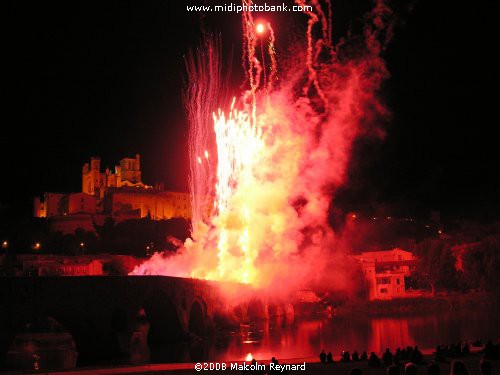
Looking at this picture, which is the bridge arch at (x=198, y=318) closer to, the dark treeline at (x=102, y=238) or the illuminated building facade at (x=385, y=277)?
the illuminated building facade at (x=385, y=277)

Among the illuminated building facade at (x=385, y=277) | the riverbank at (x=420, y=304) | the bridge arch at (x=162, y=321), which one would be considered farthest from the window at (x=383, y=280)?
the bridge arch at (x=162, y=321)

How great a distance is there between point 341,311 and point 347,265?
927 cm

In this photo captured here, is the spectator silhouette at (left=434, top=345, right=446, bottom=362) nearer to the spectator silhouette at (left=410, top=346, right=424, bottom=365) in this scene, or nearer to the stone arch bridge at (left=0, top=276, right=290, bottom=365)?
the spectator silhouette at (left=410, top=346, right=424, bottom=365)

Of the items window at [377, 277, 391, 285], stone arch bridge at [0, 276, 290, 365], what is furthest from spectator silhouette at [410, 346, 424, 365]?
window at [377, 277, 391, 285]

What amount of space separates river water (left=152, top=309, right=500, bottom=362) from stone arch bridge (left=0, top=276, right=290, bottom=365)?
2766mm

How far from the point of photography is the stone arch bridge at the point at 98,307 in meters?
33.6

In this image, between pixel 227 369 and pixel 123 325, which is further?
pixel 123 325

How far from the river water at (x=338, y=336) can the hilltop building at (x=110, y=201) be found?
67.1m

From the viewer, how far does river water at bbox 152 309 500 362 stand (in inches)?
1452

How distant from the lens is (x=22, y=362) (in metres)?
Answer: 35.3

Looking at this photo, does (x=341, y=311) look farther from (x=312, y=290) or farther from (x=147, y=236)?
(x=147, y=236)

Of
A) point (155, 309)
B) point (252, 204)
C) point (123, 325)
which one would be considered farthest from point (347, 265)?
point (123, 325)

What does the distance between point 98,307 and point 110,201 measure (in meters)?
99.3

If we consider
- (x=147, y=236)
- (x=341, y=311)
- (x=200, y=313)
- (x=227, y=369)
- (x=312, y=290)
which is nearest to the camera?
(x=227, y=369)
